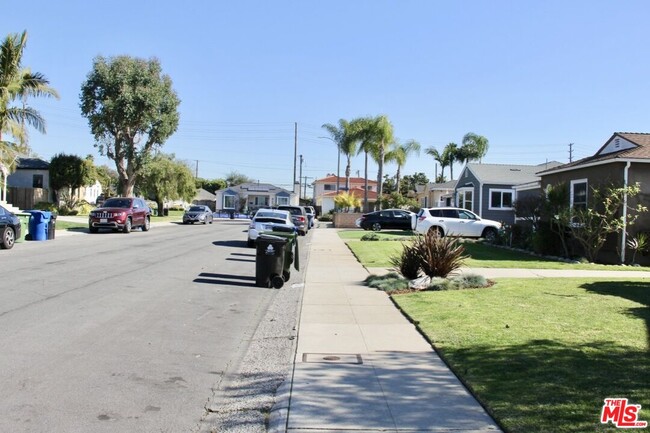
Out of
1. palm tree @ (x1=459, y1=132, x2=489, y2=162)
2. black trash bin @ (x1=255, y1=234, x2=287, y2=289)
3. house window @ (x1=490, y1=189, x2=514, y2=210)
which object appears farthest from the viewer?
palm tree @ (x1=459, y1=132, x2=489, y2=162)

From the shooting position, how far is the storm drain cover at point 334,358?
638 cm

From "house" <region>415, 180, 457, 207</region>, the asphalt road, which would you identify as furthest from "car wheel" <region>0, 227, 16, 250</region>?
"house" <region>415, 180, 457, 207</region>

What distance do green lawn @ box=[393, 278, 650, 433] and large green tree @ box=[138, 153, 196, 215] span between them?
43555mm

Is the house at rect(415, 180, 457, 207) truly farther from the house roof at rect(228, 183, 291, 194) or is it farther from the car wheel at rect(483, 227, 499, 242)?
the house roof at rect(228, 183, 291, 194)

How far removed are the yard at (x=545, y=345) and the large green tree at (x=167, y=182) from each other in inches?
1706

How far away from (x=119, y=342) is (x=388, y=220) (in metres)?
30.1

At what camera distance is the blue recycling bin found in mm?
22641

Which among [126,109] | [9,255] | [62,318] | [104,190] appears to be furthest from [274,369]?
[104,190]

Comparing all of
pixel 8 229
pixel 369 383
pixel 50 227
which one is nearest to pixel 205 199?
pixel 50 227

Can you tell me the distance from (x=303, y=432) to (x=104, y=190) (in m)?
66.9

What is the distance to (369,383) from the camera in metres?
5.55

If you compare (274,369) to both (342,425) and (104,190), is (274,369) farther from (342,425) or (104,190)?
(104,190)

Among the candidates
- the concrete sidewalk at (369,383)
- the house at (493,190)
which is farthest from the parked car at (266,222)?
the house at (493,190)

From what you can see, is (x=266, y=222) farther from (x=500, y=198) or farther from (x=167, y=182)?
(x=167, y=182)
